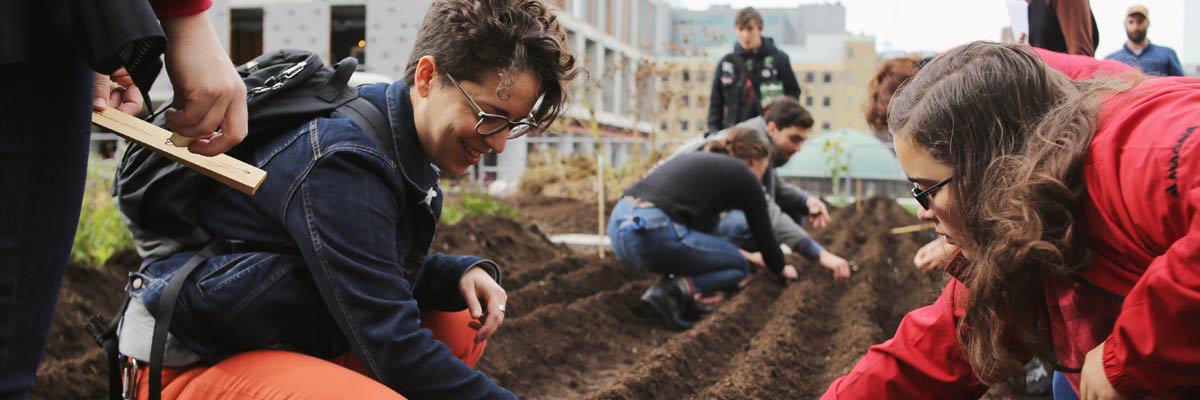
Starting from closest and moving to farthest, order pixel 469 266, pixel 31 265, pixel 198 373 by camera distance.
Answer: pixel 31 265 → pixel 198 373 → pixel 469 266

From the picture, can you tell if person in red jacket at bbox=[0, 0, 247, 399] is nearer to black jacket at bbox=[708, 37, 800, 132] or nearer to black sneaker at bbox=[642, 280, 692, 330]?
black sneaker at bbox=[642, 280, 692, 330]

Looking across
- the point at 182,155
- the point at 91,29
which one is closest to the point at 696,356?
the point at 182,155

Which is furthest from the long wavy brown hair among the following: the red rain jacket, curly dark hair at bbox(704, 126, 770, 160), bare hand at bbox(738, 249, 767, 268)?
bare hand at bbox(738, 249, 767, 268)

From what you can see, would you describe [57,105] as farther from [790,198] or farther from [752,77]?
[752,77]

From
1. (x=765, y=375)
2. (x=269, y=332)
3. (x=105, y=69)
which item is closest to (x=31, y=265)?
(x=105, y=69)

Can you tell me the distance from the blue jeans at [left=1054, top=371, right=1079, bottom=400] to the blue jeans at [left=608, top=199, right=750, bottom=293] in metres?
2.64

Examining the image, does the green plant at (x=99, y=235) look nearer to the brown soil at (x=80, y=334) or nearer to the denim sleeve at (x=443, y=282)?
the brown soil at (x=80, y=334)

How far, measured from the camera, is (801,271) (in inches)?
255

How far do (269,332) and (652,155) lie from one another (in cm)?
924

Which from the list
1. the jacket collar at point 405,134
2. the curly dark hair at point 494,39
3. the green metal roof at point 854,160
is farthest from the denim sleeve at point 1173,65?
the green metal roof at point 854,160

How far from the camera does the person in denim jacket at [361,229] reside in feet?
5.84

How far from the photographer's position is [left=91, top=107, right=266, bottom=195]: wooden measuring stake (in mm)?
1497

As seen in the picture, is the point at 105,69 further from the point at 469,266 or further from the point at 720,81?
the point at 720,81

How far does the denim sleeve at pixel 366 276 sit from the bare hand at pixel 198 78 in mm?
535
